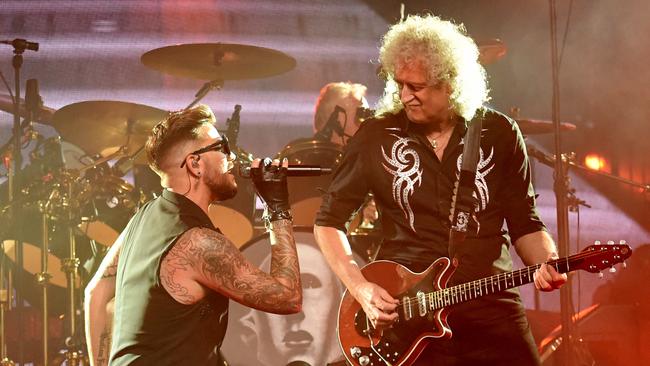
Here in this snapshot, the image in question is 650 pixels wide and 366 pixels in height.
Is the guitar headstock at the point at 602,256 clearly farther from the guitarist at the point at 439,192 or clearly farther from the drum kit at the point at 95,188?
the drum kit at the point at 95,188

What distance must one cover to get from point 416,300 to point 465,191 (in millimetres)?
506

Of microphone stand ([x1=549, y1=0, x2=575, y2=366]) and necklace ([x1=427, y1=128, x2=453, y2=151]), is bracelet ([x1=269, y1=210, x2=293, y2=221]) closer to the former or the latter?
necklace ([x1=427, y1=128, x2=453, y2=151])

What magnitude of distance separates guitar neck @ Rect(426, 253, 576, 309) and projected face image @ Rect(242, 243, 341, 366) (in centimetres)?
229

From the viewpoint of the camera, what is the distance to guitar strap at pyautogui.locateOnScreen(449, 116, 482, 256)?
3115 mm

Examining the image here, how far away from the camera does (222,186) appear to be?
3.06 metres

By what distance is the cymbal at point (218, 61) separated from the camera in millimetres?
6367

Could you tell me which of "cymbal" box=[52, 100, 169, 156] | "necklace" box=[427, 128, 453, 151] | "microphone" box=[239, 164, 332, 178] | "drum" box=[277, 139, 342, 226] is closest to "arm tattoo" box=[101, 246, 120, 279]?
"microphone" box=[239, 164, 332, 178]

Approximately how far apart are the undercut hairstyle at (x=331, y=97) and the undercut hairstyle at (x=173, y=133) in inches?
126

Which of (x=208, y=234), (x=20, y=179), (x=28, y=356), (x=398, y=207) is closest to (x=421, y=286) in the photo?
(x=398, y=207)

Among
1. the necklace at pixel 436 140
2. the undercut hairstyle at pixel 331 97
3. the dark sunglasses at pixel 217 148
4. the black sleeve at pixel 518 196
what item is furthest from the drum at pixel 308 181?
the dark sunglasses at pixel 217 148

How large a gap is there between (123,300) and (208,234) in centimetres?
42

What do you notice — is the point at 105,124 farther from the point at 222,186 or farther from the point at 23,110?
the point at 222,186

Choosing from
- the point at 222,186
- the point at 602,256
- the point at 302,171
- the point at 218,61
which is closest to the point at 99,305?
the point at 222,186

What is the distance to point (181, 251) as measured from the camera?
2.74 m
